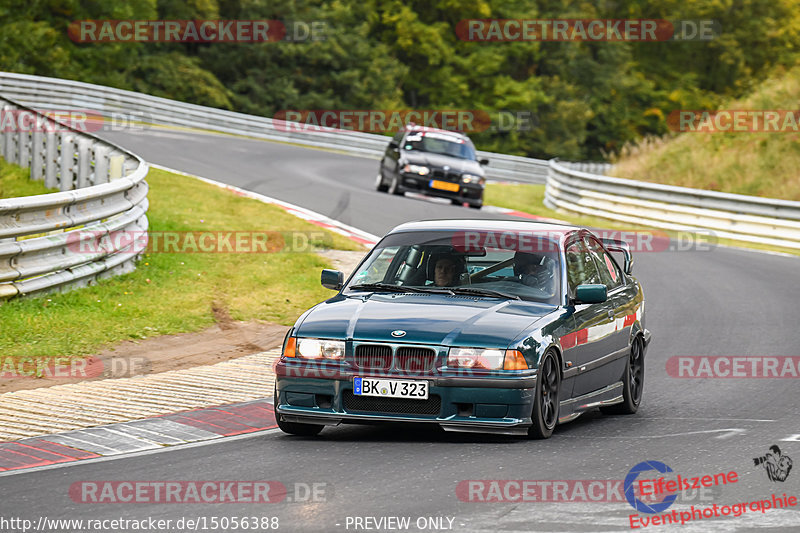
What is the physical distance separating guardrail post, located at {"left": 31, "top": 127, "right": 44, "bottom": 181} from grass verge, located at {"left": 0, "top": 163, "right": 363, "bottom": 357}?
33 centimetres

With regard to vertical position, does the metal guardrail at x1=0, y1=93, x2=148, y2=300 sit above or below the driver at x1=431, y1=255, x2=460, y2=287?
below

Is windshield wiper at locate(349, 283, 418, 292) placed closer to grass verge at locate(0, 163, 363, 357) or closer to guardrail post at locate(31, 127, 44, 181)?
grass verge at locate(0, 163, 363, 357)

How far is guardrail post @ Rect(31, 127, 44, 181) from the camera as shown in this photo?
63.0 feet

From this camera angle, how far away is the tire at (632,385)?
9.81m

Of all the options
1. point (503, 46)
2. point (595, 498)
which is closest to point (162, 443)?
point (595, 498)

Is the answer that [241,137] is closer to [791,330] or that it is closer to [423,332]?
[791,330]

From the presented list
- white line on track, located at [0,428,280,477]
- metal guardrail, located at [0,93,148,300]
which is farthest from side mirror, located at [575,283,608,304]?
metal guardrail, located at [0,93,148,300]

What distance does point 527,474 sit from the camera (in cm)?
709

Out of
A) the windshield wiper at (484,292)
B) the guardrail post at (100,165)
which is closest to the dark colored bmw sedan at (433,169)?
the guardrail post at (100,165)

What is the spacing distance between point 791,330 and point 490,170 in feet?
107

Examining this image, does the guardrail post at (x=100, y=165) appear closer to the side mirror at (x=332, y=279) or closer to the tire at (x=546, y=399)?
the side mirror at (x=332, y=279)

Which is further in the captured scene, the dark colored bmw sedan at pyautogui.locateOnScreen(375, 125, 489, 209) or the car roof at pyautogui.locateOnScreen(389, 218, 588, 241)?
the dark colored bmw sedan at pyautogui.locateOnScreen(375, 125, 489, 209)

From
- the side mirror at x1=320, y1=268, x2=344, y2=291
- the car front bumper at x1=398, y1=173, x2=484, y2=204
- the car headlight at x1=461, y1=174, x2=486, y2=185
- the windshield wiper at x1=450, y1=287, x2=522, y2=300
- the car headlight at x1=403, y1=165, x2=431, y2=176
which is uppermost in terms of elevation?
the windshield wiper at x1=450, y1=287, x2=522, y2=300

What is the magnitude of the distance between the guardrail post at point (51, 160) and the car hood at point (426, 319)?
1134cm
